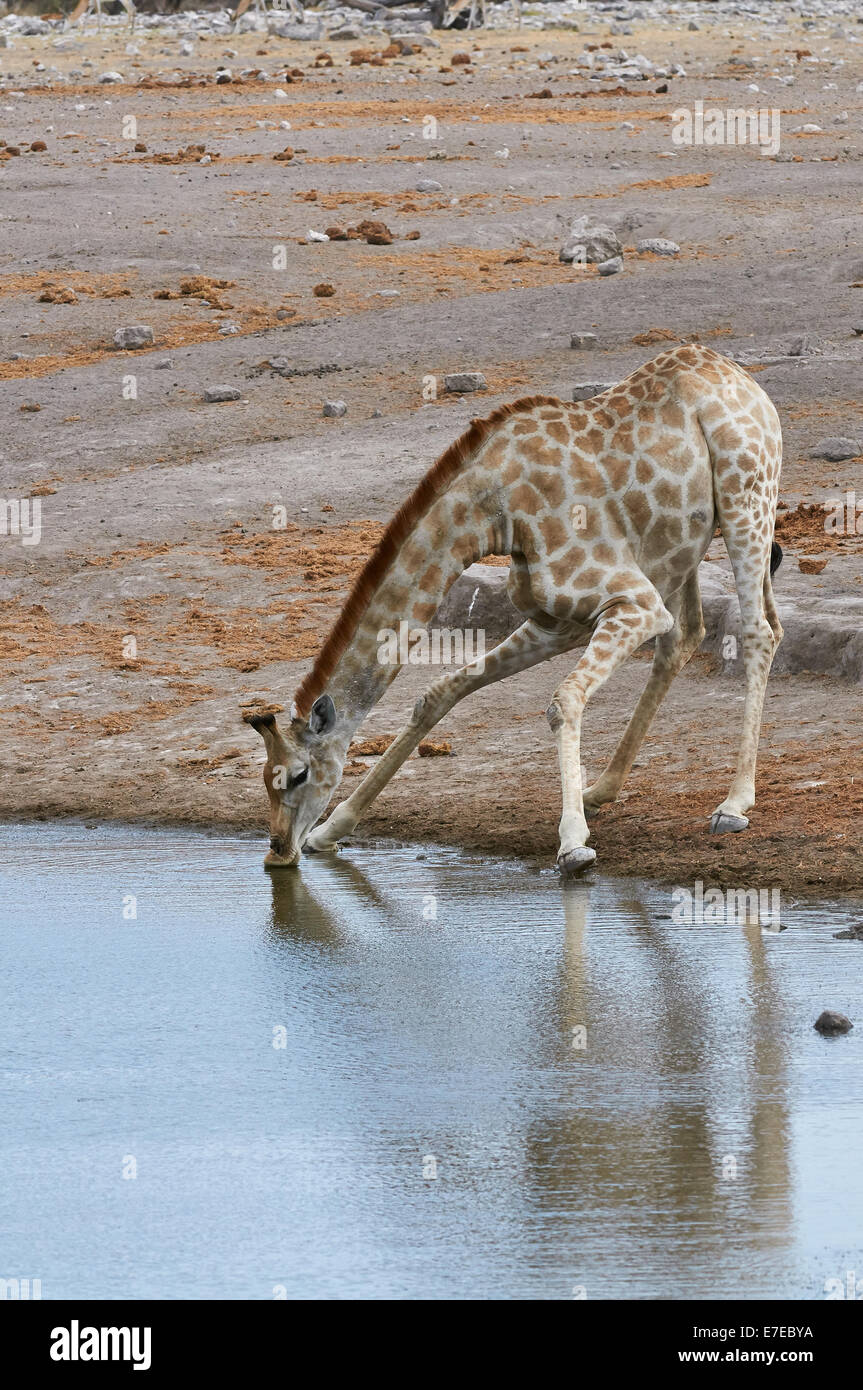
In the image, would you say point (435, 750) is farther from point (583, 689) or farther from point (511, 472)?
point (511, 472)

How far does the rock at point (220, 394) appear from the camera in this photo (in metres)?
17.7

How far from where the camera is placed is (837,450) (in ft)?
47.0

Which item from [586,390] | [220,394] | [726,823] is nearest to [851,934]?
[726,823]

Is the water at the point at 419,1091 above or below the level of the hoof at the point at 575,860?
above

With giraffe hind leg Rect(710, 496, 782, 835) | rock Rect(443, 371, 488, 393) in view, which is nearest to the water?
giraffe hind leg Rect(710, 496, 782, 835)

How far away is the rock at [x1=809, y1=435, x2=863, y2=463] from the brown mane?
22.1ft

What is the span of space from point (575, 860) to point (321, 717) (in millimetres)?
1267

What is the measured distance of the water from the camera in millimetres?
4375

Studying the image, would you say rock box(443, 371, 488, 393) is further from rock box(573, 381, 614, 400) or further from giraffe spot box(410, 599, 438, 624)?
Answer: giraffe spot box(410, 599, 438, 624)

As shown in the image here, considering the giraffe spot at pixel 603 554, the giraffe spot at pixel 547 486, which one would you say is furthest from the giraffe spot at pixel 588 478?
the giraffe spot at pixel 603 554

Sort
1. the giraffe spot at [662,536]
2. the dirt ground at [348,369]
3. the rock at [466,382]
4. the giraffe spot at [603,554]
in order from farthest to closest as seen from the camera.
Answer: the rock at [466,382] → the dirt ground at [348,369] → the giraffe spot at [662,536] → the giraffe spot at [603,554]

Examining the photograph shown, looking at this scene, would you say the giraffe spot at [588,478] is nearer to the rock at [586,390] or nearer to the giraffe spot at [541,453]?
the giraffe spot at [541,453]

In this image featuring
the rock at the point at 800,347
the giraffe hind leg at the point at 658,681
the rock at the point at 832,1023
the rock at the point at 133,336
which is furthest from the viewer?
the rock at the point at 133,336

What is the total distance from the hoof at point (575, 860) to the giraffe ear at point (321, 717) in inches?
45.8
